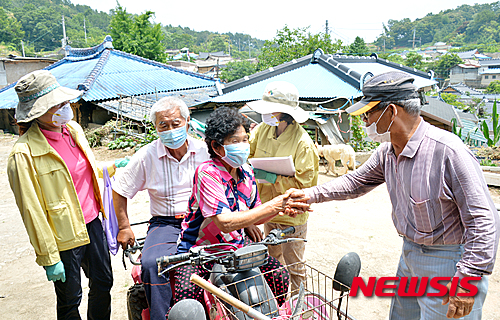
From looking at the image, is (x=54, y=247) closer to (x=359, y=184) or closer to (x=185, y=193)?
(x=185, y=193)

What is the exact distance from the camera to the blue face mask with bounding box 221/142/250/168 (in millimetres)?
2346

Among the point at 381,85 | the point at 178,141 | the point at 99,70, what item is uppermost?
the point at 99,70

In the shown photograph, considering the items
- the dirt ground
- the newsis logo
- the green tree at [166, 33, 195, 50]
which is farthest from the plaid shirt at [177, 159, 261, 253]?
the green tree at [166, 33, 195, 50]

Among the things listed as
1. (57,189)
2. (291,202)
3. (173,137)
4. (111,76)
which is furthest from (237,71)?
(291,202)

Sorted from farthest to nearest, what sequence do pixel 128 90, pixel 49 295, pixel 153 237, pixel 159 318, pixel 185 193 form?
pixel 128 90, pixel 49 295, pixel 185 193, pixel 153 237, pixel 159 318

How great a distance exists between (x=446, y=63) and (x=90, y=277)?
73566 millimetres

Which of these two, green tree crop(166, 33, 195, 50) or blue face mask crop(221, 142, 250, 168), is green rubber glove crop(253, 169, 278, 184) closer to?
blue face mask crop(221, 142, 250, 168)

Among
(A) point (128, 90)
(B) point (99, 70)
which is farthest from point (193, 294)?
(B) point (99, 70)

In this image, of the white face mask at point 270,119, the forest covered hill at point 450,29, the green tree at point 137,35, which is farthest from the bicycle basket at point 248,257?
the forest covered hill at point 450,29

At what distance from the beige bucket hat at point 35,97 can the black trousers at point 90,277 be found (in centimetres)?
99

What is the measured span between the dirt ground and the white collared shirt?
1.56 meters

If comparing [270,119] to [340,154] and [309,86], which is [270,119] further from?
[309,86]

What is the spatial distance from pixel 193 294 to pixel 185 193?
3.11 feet

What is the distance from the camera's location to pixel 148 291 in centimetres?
250
